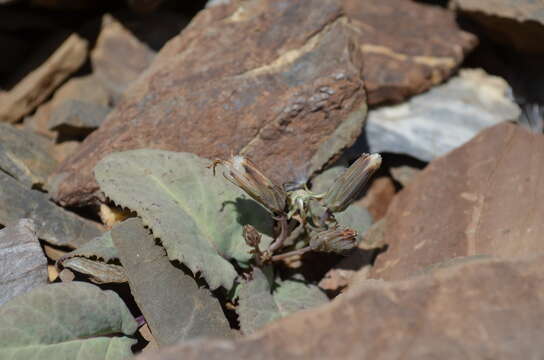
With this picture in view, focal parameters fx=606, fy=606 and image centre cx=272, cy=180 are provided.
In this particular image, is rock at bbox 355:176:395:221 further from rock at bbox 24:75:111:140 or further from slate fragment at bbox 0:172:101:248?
rock at bbox 24:75:111:140

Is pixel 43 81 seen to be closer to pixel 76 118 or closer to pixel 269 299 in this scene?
pixel 76 118

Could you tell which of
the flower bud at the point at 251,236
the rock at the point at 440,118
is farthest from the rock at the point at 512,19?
the flower bud at the point at 251,236

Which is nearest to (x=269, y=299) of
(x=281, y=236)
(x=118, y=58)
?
(x=281, y=236)

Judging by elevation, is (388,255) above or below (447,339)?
below

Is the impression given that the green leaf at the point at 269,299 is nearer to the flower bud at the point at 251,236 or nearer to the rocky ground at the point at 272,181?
the rocky ground at the point at 272,181

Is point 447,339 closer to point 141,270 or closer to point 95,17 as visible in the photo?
point 141,270

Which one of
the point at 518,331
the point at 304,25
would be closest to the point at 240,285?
the point at 518,331
